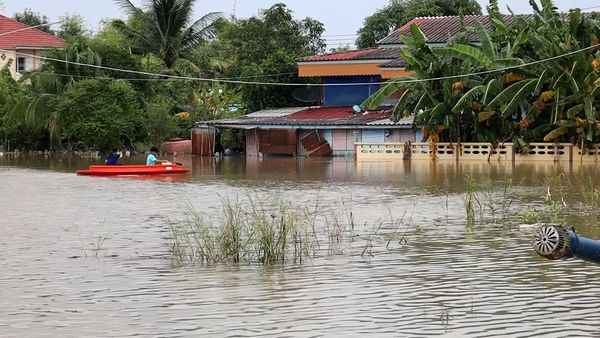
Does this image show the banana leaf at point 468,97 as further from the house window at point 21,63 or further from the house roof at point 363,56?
the house window at point 21,63

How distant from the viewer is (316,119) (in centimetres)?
5244

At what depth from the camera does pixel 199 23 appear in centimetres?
6100

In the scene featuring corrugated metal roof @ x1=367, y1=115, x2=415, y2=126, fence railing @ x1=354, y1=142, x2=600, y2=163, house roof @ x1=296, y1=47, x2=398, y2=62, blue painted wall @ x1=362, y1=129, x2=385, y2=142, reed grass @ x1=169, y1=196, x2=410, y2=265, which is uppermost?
house roof @ x1=296, y1=47, x2=398, y2=62

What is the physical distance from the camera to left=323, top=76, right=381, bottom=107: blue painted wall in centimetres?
5497

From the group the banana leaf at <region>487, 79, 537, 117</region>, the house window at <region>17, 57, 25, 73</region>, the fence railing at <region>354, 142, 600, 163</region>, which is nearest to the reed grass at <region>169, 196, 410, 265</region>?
the banana leaf at <region>487, 79, 537, 117</region>

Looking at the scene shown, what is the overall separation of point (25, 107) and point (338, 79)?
647 inches

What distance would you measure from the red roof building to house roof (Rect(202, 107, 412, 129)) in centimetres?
1689

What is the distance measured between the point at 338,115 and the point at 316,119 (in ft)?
5.00

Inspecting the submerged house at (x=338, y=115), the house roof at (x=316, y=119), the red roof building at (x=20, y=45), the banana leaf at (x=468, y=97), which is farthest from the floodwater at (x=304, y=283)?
the red roof building at (x=20, y=45)

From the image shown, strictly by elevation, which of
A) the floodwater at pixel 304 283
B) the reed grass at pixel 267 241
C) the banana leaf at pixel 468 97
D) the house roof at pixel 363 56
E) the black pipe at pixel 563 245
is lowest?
the floodwater at pixel 304 283

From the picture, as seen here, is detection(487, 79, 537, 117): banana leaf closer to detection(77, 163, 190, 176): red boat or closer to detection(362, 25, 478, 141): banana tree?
detection(362, 25, 478, 141): banana tree

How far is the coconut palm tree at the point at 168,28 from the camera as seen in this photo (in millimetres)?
59750

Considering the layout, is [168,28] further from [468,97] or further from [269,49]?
[468,97]

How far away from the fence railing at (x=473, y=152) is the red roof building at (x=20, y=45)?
2780cm
